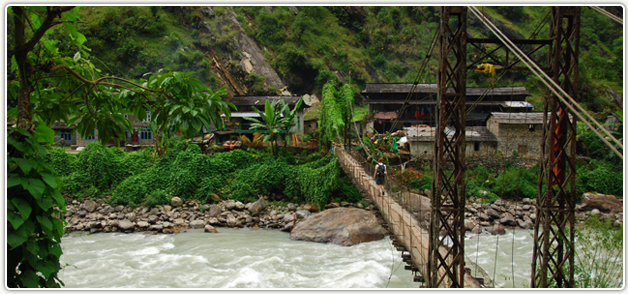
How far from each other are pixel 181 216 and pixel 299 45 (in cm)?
1776

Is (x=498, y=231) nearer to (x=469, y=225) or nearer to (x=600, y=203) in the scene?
(x=469, y=225)

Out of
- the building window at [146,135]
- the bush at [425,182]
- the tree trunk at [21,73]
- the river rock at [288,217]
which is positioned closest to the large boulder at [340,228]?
the river rock at [288,217]

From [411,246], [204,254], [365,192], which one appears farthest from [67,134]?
[411,246]

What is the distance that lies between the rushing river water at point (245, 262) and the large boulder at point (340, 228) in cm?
23

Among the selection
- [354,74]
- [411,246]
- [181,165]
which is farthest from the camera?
[354,74]

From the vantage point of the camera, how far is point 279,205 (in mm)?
14086

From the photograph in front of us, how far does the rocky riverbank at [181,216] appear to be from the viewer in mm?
11891

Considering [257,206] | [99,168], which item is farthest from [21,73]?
[99,168]

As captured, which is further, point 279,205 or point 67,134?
point 67,134

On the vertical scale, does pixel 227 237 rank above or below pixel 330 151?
below

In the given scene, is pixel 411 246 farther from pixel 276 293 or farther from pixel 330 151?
pixel 330 151

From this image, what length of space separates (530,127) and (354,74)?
42.9 ft

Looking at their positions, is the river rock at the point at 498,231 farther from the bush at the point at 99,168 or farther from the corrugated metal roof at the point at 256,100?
the bush at the point at 99,168

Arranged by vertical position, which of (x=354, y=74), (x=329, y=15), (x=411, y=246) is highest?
(x=329, y=15)
